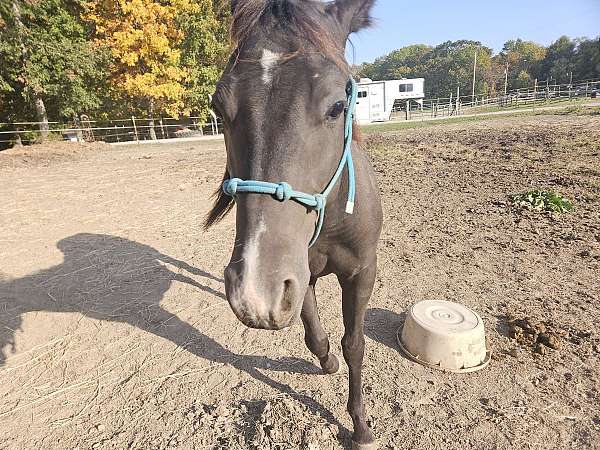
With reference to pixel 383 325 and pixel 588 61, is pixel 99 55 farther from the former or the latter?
pixel 588 61

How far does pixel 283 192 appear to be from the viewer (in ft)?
4.11

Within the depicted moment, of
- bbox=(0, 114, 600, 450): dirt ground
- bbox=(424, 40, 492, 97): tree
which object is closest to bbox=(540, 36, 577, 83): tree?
bbox=(424, 40, 492, 97): tree

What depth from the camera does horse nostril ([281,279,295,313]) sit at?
125cm

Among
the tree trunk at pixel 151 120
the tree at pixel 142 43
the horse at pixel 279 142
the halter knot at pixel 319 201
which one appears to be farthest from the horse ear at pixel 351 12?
the tree trunk at pixel 151 120

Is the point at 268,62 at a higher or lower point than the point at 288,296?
higher

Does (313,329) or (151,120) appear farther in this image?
(151,120)

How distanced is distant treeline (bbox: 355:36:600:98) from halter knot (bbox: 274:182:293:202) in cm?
6263

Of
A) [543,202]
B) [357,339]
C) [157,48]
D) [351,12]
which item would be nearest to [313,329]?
[357,339]

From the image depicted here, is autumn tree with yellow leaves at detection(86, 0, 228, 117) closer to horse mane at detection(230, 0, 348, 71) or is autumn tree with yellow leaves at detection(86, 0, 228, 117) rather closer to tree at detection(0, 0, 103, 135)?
tree at detection(0, 0, 103, 135)

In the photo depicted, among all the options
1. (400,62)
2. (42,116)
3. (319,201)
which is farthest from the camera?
(400,62)

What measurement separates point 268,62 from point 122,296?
145 inches

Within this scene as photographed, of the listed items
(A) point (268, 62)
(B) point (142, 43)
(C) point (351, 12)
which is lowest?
(A) point (268, 62)

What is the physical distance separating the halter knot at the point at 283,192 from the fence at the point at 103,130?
67.6 ft

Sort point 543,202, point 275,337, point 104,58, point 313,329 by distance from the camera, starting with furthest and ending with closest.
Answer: point 104,58 < point 543,202 < point 275,337 < point 313,329
